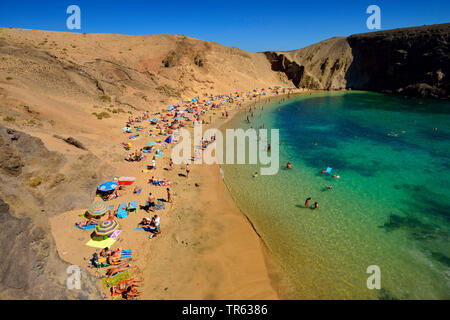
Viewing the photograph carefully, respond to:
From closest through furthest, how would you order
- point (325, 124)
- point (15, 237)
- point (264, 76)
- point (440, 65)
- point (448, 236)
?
1. point (15, 237)
2. point (448, 236)
3. point (325, 124)
4. point (440, 65)
5. point (264, 76)

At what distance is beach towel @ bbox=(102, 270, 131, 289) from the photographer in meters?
9.57

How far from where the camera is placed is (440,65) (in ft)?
202

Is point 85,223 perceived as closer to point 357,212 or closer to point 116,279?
point 116,279

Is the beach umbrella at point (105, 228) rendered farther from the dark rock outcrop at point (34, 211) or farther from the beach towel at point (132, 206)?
the dark rock outcrop at point (34, 211)

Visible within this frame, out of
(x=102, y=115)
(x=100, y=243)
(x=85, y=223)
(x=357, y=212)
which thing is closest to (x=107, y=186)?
(x=85, y=223)

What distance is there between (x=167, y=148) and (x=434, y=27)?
87827 mm

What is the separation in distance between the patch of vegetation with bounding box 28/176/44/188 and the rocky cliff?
264ft

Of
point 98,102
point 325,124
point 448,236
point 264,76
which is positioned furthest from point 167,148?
point 264,76

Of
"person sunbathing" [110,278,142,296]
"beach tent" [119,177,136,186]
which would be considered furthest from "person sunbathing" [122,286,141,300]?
"beach tent" [119,177,136,186]

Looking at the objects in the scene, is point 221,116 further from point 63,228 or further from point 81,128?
point 63,228

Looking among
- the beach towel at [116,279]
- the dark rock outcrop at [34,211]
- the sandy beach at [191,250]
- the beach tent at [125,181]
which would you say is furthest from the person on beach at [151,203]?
the beach towel at [116,279]

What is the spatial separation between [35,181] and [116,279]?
7.40 metres

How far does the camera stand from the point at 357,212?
15664mm

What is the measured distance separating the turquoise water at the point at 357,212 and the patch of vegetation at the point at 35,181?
1228 centimetres
